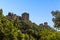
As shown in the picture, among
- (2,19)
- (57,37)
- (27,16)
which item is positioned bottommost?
(57,37)

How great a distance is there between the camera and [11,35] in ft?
128

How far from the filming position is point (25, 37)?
48.1 m

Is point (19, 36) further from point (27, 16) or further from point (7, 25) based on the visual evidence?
point (27, 16)

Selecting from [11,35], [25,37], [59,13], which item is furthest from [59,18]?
[25,37]

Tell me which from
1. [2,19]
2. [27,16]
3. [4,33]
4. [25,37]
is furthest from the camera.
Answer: [27,16]

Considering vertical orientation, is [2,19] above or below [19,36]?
above

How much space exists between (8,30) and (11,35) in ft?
3.21

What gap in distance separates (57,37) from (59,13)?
Answer: 21.8 metres

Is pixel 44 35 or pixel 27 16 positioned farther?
pixel 27 16

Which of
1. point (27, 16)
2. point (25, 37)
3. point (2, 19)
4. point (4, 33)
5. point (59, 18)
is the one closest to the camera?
point (59, 18)

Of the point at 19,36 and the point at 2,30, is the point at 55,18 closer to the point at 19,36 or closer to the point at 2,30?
the point at 2,30

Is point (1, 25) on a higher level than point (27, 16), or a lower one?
lower

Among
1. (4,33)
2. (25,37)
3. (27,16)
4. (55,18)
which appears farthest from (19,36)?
(27,16)

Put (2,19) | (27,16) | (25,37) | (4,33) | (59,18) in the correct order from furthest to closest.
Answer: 1. (27,16)
2. (25,37)
3. (2,19)
4. (4,33)
5. (59,18)
